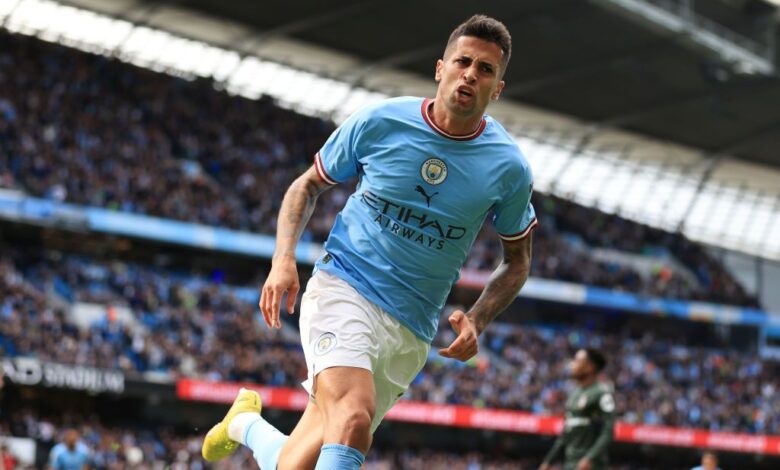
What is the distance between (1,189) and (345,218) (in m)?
24.8

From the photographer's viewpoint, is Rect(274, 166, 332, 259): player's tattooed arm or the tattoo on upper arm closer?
Rect(274, 166, 332, 259): player's tattooed arm

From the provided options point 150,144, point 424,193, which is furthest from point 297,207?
point 150,144

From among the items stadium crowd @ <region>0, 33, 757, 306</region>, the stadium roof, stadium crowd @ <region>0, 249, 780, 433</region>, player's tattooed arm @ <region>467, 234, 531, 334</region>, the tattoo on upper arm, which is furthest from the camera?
the stadium roof

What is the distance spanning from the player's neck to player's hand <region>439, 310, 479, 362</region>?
86cm

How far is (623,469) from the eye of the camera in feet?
138

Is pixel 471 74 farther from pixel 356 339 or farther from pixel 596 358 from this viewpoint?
pixel 596 358

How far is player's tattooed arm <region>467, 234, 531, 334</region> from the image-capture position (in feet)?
18.1

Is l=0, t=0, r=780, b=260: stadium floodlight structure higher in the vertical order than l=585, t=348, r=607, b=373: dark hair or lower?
lower

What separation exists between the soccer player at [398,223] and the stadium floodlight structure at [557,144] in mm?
22278

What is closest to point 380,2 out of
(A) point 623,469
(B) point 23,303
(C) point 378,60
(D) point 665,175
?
(C) point 378,60

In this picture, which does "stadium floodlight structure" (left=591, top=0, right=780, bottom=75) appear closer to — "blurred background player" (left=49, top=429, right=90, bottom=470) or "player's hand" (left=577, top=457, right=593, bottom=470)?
"blurred background player" (left=49, top=429, right=90, bottom=470)

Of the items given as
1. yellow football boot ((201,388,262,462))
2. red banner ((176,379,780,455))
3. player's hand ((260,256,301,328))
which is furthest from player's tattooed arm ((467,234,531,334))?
red banner ((176,379,780,455))

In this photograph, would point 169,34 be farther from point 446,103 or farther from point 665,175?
point 446,103

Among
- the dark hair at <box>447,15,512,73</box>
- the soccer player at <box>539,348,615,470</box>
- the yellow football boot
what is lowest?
the soccer player at <box>539,348,615,470</box>
